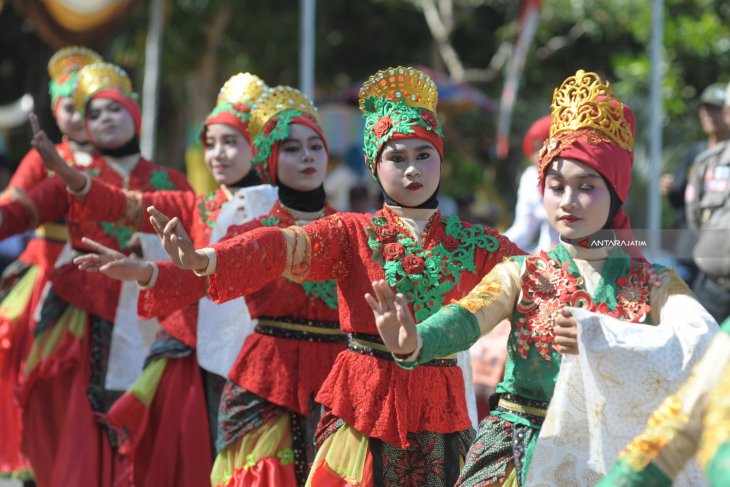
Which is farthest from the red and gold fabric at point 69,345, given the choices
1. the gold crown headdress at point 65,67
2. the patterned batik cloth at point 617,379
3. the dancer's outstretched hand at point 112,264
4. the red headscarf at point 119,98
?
the patterned batik cloth at point 617,379

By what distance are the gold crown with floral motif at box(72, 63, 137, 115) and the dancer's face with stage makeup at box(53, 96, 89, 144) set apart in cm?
11

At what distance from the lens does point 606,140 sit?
3.73 meters

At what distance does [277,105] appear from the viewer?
512 centimetres

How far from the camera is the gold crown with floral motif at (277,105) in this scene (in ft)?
16.7

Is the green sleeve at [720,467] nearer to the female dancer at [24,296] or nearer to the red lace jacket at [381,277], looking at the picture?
the red lace jacket at [381,277]

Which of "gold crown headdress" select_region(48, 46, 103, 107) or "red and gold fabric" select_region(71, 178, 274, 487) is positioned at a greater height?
"gold crown headdress" select_region(48, 46, 103, 107)

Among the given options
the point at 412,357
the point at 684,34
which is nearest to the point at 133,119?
the point at 412,357

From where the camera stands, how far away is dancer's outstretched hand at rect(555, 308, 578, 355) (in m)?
3.38

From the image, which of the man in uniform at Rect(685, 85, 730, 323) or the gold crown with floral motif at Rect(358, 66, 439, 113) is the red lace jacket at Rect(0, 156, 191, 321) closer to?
the gold crown with floral motif at Rect(358, 66, 439, 113)

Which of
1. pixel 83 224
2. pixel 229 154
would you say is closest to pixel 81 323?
pixel 83 224

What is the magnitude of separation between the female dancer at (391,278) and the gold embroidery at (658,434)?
1411mm

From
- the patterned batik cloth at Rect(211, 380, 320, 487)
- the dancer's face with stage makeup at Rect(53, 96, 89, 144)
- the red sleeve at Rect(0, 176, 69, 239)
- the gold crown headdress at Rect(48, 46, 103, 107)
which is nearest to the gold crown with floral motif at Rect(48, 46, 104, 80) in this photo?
the gold crown headdress at Rect(48, 46, 103, 107)

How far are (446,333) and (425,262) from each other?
68cm

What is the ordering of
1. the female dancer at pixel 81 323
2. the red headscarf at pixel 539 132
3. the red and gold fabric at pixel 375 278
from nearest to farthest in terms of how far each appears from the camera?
the red and gold fabric at pixel 375 278 → the female dancer at pixel 81 323 → the red headscarf at pixel 539 132
